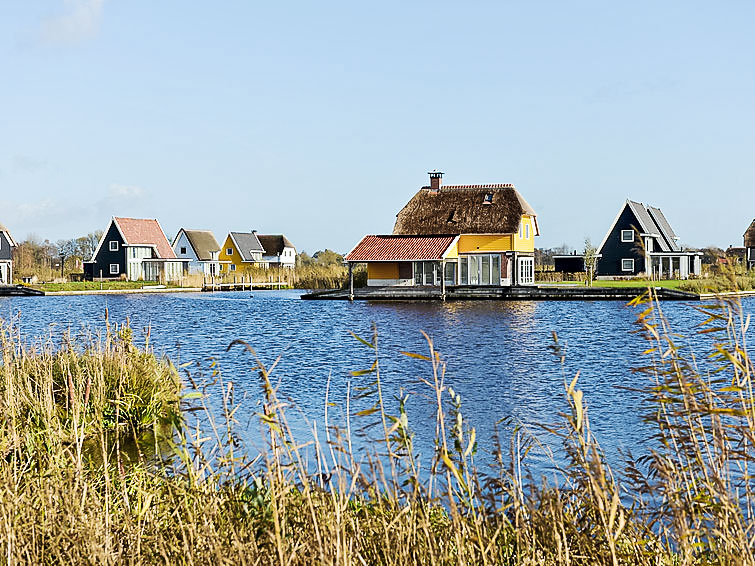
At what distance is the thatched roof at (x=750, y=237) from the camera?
66225mm

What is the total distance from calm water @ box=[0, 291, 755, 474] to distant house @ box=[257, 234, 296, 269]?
4363 centimetres

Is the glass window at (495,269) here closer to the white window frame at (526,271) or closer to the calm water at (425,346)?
the white window frame at (526,271)

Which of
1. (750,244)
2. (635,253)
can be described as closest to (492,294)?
(635,253)

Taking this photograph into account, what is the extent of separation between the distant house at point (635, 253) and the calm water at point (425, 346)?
20.1 meters

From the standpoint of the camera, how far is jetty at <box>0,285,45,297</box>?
171 ft

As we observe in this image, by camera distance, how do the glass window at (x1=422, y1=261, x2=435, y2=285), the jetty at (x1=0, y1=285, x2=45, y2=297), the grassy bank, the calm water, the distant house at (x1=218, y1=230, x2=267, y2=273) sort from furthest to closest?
the distant house at (x1=218, y1=230, x2=267, y2=273)
the jetty at (x1=0, y1=285, x2=45, y2=297)
the glass window at (x1=422, y1=261, x2=435, y2=285)
the calm water
the grassy bank

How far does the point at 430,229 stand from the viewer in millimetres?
51688

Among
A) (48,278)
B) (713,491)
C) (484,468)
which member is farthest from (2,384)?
(48,278)

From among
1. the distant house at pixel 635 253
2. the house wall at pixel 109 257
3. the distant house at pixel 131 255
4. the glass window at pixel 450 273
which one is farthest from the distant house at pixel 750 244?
the house wall at pixel 109 257

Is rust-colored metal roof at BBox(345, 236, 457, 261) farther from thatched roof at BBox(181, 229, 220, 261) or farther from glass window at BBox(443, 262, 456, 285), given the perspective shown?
thatched roof at BBox(181, 229, 220, 261)

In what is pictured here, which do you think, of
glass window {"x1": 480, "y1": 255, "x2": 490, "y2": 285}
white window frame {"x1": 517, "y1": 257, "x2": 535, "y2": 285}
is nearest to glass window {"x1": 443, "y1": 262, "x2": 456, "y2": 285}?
glass window {"x1": 480, "y1": 255, "x2": 490, "y2": 285}

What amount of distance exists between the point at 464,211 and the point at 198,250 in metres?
35.9

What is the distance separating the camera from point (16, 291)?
52.7m

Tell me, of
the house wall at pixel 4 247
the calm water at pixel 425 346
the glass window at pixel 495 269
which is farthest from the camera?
the house wall at pixel 4 247
